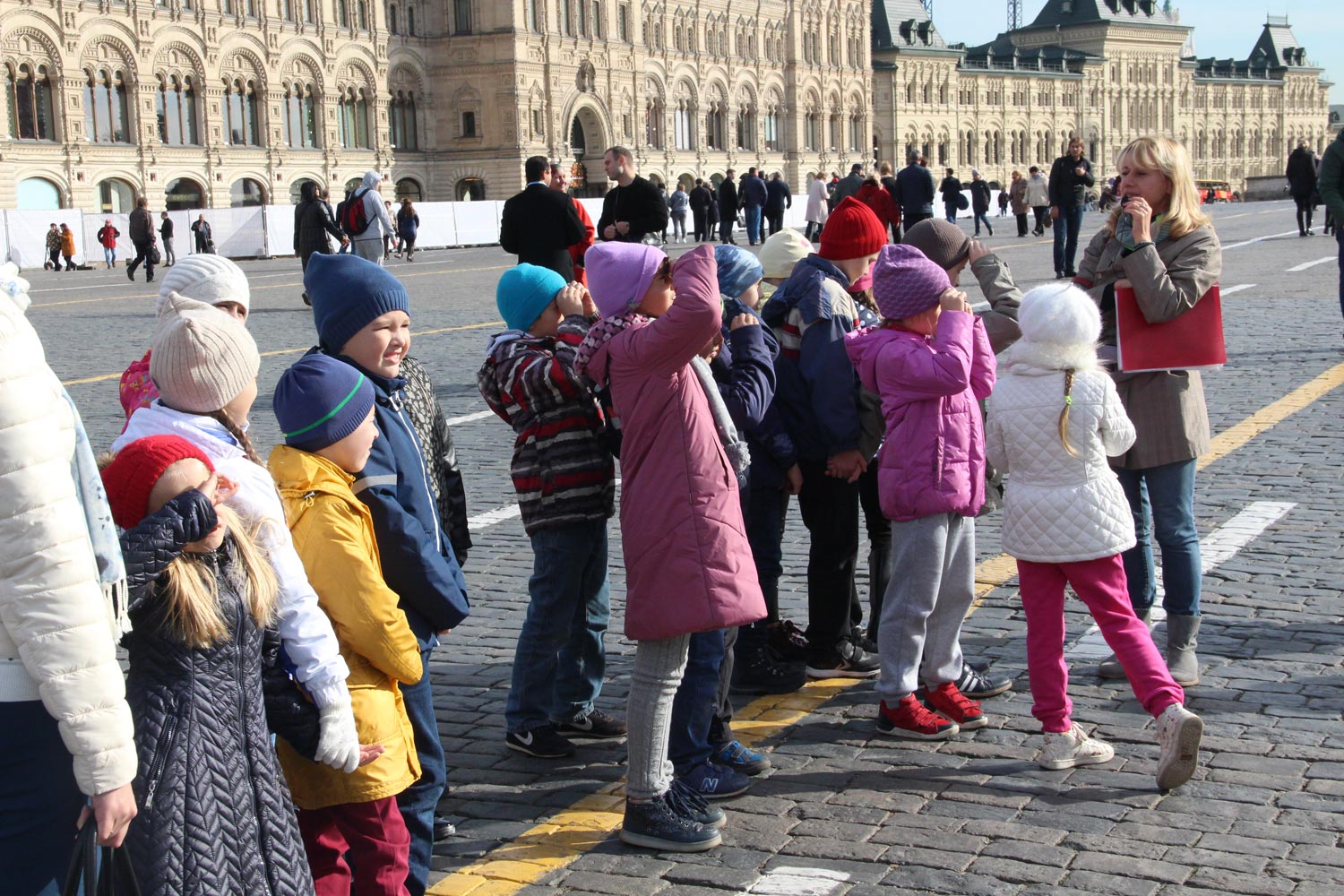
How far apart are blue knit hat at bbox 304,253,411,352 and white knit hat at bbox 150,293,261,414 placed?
575 millimetres

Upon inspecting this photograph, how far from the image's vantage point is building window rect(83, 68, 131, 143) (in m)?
46.1

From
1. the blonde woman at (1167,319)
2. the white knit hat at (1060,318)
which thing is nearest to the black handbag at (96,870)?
the white knit hat at (1060,318)

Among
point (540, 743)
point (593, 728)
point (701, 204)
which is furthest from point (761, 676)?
point (701, 204)

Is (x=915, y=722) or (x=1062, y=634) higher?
(x=1062, y=634)

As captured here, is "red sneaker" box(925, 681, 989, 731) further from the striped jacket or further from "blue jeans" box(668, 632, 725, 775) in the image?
the striped jacket

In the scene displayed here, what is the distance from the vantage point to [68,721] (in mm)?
2213

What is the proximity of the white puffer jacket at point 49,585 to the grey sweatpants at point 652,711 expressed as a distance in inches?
62.7

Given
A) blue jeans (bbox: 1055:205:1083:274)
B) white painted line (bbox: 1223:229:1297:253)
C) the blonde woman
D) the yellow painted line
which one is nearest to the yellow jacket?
the blonde woman

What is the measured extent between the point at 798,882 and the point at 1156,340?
7.29 ft

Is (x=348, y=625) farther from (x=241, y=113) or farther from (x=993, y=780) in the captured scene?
(x=241, y=113)

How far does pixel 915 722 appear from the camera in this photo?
4.28 m

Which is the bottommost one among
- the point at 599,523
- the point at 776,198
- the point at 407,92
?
the point at 599,523

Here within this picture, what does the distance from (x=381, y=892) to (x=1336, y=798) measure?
226 cm

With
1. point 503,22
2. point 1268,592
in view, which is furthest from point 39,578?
point 503,22
